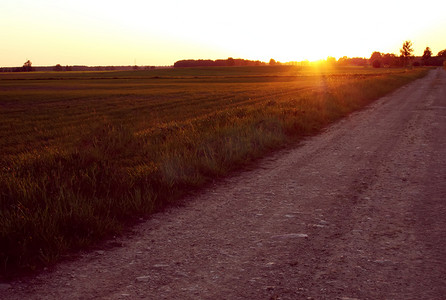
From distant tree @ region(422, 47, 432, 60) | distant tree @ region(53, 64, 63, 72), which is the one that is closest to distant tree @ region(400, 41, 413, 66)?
distant tree @ region(422, 47, 432, 60)

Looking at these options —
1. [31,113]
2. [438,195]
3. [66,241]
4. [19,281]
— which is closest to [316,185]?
[438,195]

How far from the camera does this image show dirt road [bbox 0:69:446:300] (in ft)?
11.5

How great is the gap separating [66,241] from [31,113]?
26160mm

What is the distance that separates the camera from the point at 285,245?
14.4 feet

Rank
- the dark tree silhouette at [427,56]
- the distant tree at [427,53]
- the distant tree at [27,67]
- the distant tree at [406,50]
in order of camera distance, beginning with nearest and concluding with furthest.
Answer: the distant tree at [406,50], the distant tree at [427,53], the dark tree silhouette at [427,56], the distant tree at [27,67]

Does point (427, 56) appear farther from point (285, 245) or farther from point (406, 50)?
point (285, 245)

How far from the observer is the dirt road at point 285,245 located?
137 inches

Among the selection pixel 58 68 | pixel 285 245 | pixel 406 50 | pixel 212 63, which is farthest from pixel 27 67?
pixel 285 245

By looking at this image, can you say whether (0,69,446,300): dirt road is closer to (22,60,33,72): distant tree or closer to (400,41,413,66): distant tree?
(400,41,413,66): distant tree

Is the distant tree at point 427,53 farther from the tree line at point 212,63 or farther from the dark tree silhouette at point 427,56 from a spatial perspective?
the tree line at point 212,63

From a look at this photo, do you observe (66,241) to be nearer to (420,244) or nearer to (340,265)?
(340,265)

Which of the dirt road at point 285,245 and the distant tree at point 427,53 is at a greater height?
the distant tree at point 427,53

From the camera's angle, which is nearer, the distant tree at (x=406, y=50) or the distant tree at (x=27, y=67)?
the distant tree at (x=406, y=50)

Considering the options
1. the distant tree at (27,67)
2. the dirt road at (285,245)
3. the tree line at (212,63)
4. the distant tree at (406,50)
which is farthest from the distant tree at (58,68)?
the dirt road at (285,245)
